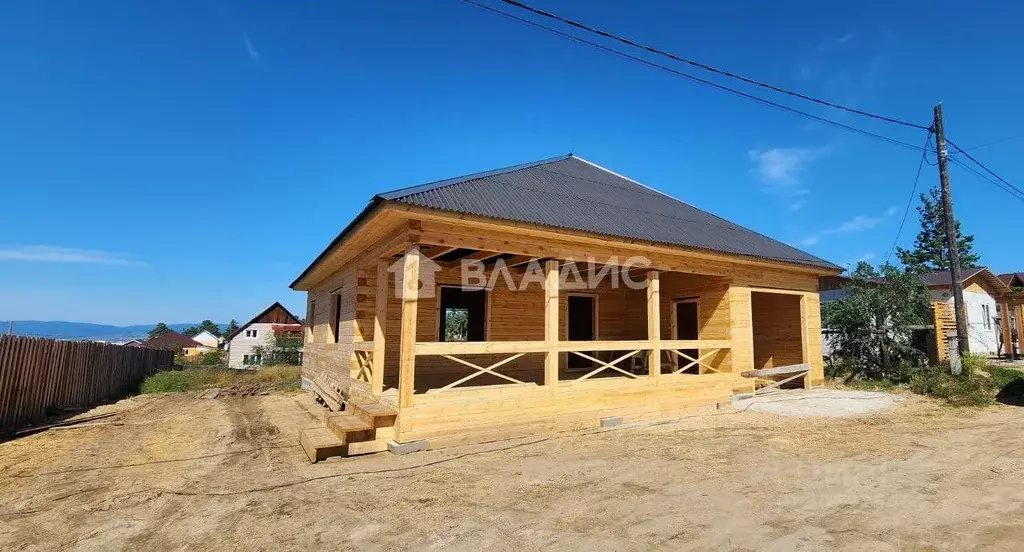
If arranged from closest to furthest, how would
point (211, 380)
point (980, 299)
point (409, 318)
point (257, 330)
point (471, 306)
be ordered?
1. point (409, 318)
2. point (471, 306)
3. point (211, 380)
4. point (980, 299)
5. point (257, 330)

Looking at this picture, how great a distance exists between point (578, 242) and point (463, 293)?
12.8ft

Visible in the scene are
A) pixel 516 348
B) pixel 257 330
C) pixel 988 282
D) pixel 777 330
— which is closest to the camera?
pixel 516 348

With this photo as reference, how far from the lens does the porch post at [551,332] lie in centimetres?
721

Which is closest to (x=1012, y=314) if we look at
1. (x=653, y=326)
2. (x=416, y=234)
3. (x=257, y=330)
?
(x=653, y=326)

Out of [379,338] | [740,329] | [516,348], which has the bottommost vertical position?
[516,348]

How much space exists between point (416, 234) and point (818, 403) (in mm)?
8361

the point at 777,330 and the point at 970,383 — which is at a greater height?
the point at 777,330

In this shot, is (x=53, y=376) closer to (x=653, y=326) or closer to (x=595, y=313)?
(x=595, y=313)

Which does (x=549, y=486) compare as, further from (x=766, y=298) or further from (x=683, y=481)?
(x=766, y=298)

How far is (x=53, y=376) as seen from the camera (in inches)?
389

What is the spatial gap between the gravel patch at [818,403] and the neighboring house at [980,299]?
1180 centimetres

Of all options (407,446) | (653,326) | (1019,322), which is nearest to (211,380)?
(407,446)

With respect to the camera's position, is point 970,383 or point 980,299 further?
point 980,299

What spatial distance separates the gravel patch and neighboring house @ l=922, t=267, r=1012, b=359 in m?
11.8
